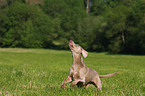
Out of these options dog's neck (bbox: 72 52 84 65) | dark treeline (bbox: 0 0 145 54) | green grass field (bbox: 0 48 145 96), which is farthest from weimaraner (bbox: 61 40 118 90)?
dark treeline (bbox: 0 0 145 54)

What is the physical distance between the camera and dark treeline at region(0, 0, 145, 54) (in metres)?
48.3

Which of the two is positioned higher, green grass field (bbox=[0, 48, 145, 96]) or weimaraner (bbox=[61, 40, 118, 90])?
weimaraner (bbox=[61, 40, 118, 90])

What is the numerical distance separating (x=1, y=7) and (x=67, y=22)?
28.8 metres

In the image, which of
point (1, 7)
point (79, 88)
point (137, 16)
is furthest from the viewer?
point (1, 7)

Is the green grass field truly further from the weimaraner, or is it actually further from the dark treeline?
the dark treeline

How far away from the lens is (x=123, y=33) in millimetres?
49781

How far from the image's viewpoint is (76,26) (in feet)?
217

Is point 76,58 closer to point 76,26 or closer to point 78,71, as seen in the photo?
point 78,71

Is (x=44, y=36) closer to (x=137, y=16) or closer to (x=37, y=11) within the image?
(x=37, y=11)

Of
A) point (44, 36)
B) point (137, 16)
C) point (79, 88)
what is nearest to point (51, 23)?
point (44, 36)

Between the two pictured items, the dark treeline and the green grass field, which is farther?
the dark treeline

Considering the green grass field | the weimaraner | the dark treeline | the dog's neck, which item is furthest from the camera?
the dark treeline

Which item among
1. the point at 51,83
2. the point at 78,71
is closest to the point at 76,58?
the point at 78,71

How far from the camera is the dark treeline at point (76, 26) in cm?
4828
